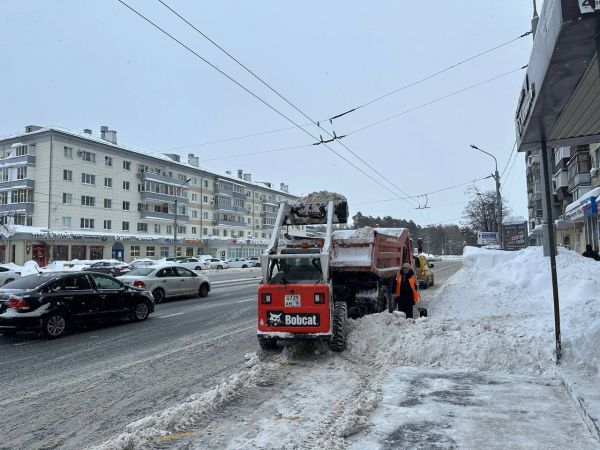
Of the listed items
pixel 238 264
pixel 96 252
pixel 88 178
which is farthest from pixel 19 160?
pixel 238 264

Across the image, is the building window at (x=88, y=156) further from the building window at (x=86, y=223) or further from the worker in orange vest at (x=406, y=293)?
the worker in orange vest at (x=406, y=293)

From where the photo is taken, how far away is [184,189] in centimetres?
7044

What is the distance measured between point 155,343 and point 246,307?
5.99 m

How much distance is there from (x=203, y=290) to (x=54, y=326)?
953 cm

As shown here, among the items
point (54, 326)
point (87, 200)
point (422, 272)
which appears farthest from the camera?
point (87, 200)

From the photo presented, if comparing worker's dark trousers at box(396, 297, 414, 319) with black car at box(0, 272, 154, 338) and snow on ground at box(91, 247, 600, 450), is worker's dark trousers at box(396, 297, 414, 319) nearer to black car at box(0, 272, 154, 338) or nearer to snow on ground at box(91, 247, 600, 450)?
snow on ground at box(91, 247, 600, 450)

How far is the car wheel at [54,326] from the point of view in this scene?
33.0 ft

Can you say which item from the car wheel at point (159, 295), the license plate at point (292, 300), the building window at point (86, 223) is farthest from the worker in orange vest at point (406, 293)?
the building window at point (86, 223)

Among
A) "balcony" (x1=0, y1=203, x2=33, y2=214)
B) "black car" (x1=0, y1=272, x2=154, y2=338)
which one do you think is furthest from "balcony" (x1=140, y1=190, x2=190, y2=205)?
"black car" (x1=0, y1=272, x2=154, y2=338)

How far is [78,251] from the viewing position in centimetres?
5112

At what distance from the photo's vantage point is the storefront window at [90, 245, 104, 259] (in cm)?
5275

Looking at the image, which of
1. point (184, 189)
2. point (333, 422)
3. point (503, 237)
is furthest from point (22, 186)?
point (333, 422)

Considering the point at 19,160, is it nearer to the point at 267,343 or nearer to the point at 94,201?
Result: the point at 94,201

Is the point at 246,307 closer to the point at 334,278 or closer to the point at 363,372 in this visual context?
the point at 334,278
